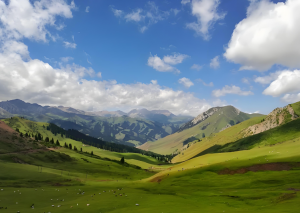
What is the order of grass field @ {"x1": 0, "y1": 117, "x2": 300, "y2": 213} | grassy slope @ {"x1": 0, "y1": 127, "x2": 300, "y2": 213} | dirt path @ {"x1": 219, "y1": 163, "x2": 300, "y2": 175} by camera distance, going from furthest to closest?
dirt path @ {"x1": 219, "y1": 163, "x2": 300, "y2": 175} < grass field @ {"x1": 0, "y1": 117, "x2": 300, "y2": 213} < grassy slope @ {"x1": 0, "y1": 127, "x2": 300, "y2": 213}

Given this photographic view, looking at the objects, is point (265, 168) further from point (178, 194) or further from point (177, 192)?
point (178, 194)

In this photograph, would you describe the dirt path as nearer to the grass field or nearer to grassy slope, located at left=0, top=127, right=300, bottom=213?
the grass field

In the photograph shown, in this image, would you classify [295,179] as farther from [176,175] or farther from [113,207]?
[113,207]

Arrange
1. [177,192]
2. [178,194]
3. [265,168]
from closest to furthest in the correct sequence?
[178,194], [177,192], [265,168]

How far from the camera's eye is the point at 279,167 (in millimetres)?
57656

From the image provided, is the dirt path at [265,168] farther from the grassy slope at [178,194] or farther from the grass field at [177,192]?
the grassy slope at [178,194]

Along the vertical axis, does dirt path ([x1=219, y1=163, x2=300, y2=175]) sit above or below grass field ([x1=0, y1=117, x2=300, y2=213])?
above

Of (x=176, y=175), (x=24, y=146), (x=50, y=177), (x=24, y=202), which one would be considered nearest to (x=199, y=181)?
(x=176, y=175)

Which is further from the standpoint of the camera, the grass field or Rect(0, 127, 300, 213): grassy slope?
the grass field

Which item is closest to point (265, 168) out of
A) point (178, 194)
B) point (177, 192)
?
point (177, 192)

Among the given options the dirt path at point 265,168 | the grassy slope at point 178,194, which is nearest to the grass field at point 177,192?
the grassy slope at point 178,194

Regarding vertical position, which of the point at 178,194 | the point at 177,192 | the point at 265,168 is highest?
A: the point at 265,168

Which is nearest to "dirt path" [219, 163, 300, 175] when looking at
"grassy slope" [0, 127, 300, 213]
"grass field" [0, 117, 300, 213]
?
"grass field" [0, 117, 300, 213]

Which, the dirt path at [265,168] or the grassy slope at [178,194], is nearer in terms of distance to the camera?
the grassy slope at [178,194]
